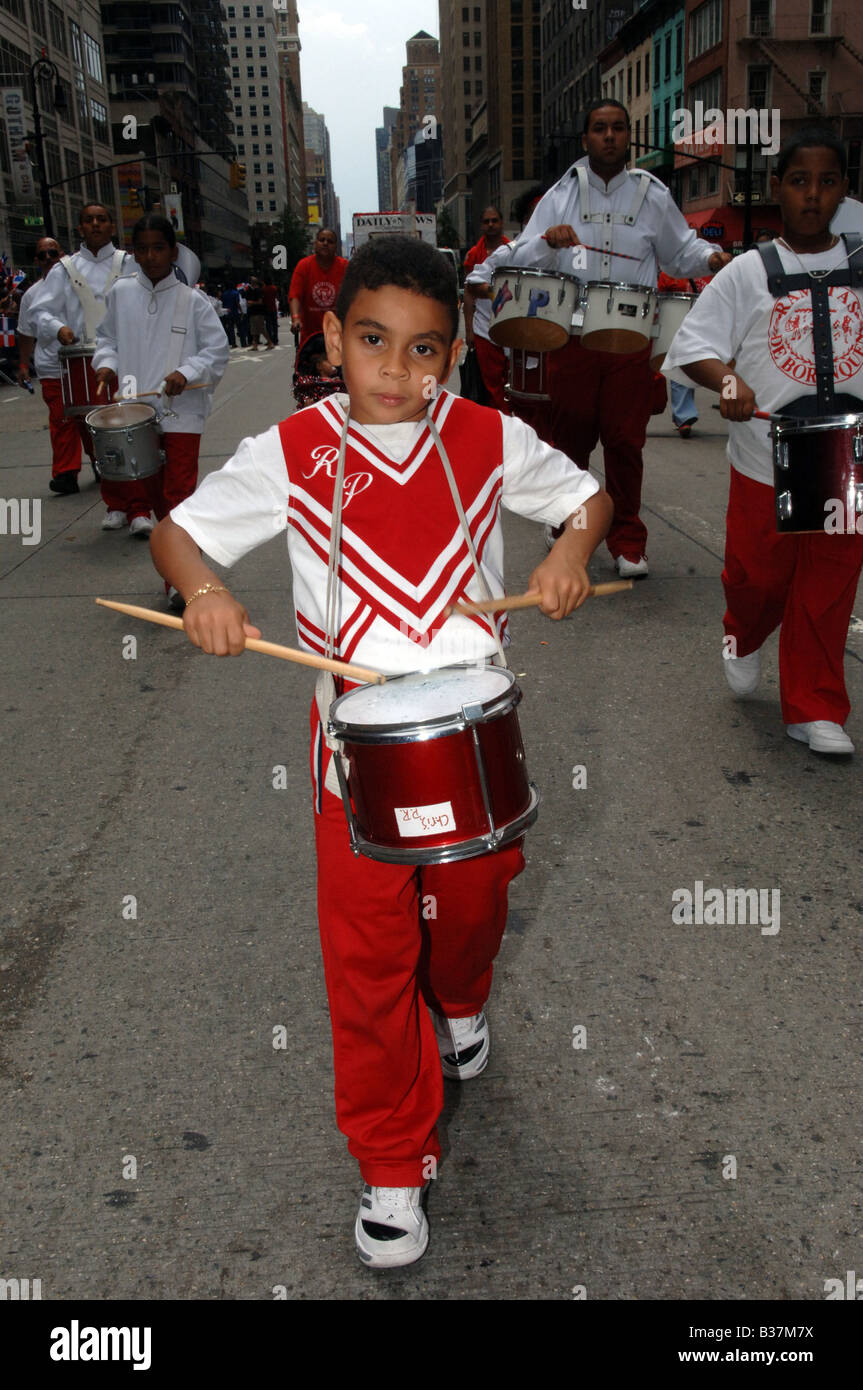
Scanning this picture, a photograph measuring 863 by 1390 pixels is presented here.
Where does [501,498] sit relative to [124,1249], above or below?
above

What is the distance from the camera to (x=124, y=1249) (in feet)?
7.45

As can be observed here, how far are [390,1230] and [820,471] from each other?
2.93 meters

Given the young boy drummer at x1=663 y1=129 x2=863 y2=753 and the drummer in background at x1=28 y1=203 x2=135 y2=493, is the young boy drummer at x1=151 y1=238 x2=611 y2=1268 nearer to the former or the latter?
the young boy drummer at x1=663 y1=129 x2=863 y2=753

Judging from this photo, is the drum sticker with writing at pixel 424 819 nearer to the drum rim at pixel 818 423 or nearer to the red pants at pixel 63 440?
the drum rim at pixel 818 423

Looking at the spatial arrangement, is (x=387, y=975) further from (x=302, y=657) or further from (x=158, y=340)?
(x=158, y=340)

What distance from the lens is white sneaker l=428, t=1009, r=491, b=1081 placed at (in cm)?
270

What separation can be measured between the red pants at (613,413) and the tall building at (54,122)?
3174cm

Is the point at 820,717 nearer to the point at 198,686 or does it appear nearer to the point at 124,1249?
the point at 198,686

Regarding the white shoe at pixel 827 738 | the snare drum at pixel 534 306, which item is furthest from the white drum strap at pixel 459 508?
the snare drum at pixel 534 306

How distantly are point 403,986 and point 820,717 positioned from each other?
275cm

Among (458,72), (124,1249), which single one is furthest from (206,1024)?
(458,72)

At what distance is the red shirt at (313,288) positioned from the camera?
12766 millimetres

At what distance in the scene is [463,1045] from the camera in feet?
8.89

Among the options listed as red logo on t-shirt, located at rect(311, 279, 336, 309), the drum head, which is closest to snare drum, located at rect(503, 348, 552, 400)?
red logo on t-shirt, located at rect(311, 279, 336, 309)
